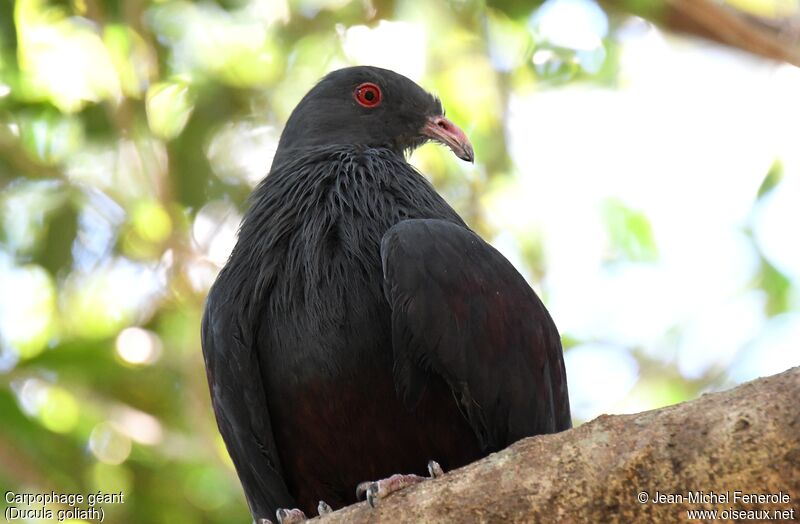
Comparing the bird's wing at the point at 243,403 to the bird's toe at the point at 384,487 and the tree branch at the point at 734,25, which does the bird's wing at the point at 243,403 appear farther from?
the tree branch at the point at 734,25

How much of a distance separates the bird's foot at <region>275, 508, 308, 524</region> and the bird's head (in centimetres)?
207

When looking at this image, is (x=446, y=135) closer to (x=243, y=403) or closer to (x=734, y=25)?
(x=243, y=403)

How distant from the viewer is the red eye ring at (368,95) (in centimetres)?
598

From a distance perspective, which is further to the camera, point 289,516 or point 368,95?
point 368,95

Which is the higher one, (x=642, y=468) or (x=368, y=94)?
(x=368, y=94)

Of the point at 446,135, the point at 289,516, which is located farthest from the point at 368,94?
the point at 289,516

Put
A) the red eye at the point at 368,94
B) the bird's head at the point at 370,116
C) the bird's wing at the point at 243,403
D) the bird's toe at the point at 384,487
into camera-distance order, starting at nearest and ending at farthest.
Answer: the bird's toe at the point at 384,487
the bird's wing at the point at 243,403
the bird's head at the point at 370,116
the red eye at the point at 368,94

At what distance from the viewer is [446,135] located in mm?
6176

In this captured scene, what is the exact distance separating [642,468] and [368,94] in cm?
333

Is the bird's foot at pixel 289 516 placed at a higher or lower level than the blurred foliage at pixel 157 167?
lower

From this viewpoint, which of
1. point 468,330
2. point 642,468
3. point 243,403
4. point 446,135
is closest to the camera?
point 642,468

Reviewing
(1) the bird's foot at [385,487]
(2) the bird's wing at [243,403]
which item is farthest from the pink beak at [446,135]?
(1) the bird's foot at [385,487]

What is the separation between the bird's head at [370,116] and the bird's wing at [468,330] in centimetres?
142

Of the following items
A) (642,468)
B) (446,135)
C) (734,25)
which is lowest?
(642,468)
